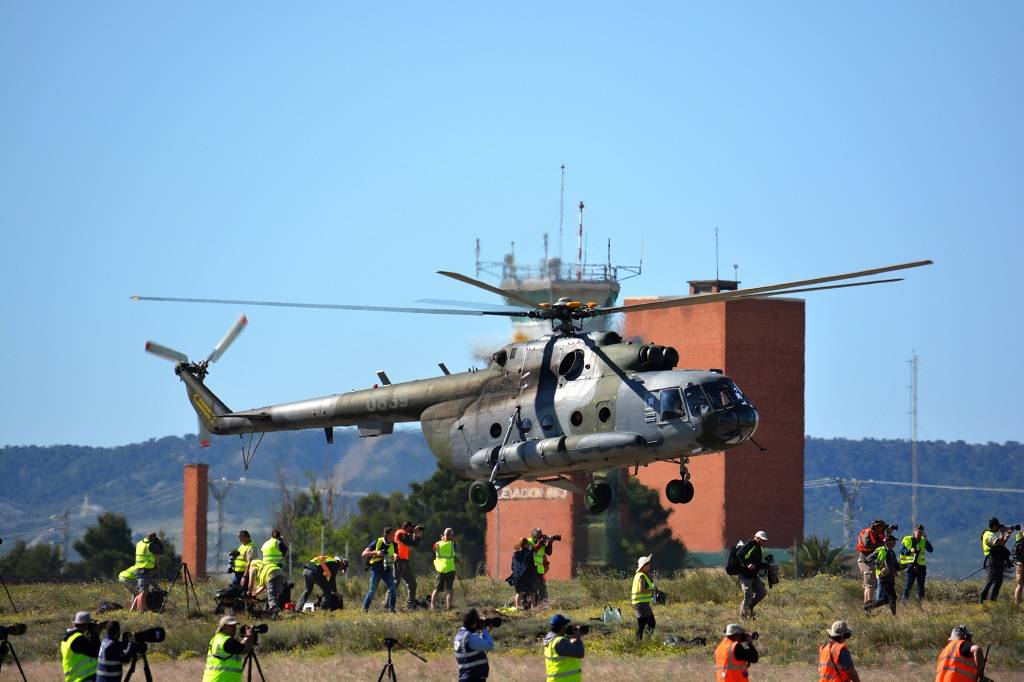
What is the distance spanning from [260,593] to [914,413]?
94290 millimetres

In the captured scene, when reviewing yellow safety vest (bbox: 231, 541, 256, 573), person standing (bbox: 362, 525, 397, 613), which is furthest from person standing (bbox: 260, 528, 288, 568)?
person standing (bbox: 362, 525, 397, 613)

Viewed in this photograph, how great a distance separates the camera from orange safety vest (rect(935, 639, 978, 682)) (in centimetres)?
1845

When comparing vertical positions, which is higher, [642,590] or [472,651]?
[642,590]

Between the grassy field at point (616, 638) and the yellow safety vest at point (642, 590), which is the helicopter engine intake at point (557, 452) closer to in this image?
the yellow safety vest at point (642, 590)

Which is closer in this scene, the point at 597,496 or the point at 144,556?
the point at 597,496

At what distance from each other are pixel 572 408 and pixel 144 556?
1065cm

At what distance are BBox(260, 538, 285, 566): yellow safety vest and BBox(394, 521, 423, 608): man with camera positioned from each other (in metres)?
2.37

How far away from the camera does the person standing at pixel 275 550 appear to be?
3022 cm

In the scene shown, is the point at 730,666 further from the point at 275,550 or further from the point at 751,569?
the point at 275,550

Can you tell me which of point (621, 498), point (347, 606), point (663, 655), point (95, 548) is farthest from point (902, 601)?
point (95, 548)

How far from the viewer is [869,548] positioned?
29422 mm

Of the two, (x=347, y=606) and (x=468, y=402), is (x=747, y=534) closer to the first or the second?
(x=347, y=606)

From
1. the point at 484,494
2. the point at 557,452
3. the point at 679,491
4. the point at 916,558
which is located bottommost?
the point at 916,558

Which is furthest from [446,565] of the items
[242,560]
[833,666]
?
[833,666]
